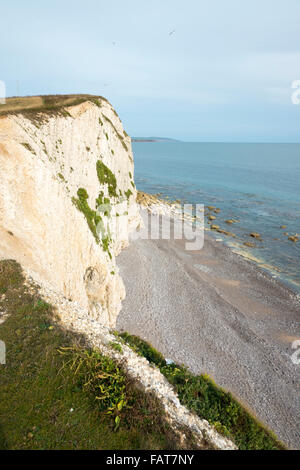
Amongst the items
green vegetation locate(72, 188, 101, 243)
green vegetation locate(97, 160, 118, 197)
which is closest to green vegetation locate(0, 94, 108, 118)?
green vegetation locate(97, 160, 118, 197)

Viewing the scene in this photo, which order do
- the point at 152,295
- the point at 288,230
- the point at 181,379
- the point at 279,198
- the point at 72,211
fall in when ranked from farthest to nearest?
the point at 279,198
the point at 288,230
the point at 152,295
the point at 72,211
the point at 181,379

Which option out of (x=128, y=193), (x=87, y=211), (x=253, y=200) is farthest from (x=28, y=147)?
(x=253, y=200)

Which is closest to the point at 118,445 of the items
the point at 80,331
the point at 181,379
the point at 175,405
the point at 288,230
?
the point at 175,405

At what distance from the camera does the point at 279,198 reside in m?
81.9

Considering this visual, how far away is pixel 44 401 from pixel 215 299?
25.8 metres

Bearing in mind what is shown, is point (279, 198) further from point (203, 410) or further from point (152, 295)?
point (203, 410)

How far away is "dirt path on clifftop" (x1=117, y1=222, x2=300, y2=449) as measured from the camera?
2002cm

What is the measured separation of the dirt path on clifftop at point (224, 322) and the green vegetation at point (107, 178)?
9.71 meters

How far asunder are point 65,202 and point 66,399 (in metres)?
13.4

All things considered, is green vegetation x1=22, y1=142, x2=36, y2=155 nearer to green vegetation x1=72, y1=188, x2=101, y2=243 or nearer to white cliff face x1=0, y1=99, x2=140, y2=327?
white cliff face x1=0, y1=99, x2=140, y2=327

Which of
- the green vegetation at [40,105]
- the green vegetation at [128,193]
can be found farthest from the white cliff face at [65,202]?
the green vegetation at [128,193]

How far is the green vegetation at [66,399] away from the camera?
7211mm

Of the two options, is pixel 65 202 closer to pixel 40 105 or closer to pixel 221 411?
pixel 40 105

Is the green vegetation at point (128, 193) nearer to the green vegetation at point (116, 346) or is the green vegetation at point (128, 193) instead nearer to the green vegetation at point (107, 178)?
the green vegetation at point (107, 178)
